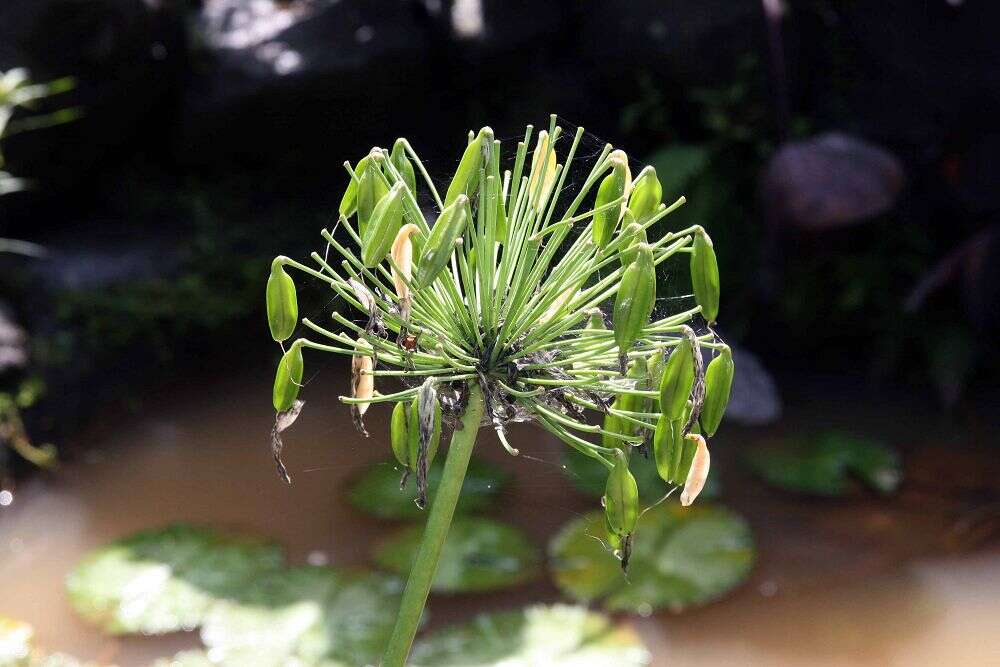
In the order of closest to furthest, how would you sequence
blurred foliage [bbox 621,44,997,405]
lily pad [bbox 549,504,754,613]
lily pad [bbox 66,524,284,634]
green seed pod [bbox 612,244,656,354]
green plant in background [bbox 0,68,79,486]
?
green seed pod [bbox 612,244,656,354] → lily pad [bbox 66,524,284,634] → lily pad [bbox 549,504,754,613] → green plant in background [bbox 0,68,79,486] → blurred foliage [bbox 621,44,997,405]

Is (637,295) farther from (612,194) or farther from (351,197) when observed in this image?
(351,197)

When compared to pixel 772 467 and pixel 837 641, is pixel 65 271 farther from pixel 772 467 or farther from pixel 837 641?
pixel 837 641

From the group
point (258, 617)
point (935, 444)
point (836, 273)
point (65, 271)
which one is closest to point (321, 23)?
point (65, 271)

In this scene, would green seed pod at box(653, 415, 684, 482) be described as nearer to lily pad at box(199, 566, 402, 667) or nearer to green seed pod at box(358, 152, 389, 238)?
green seed pod at box(358, 152, 389, 238)

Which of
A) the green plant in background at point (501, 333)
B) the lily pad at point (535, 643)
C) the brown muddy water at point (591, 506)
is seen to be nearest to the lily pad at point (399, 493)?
the brown muddy water at point (591, 506)

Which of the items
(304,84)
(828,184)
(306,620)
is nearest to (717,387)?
(306,620)

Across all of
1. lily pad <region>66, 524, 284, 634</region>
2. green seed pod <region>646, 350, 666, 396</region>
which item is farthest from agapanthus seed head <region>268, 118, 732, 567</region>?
lily pad <region>66, 524, 284, 634</region>
